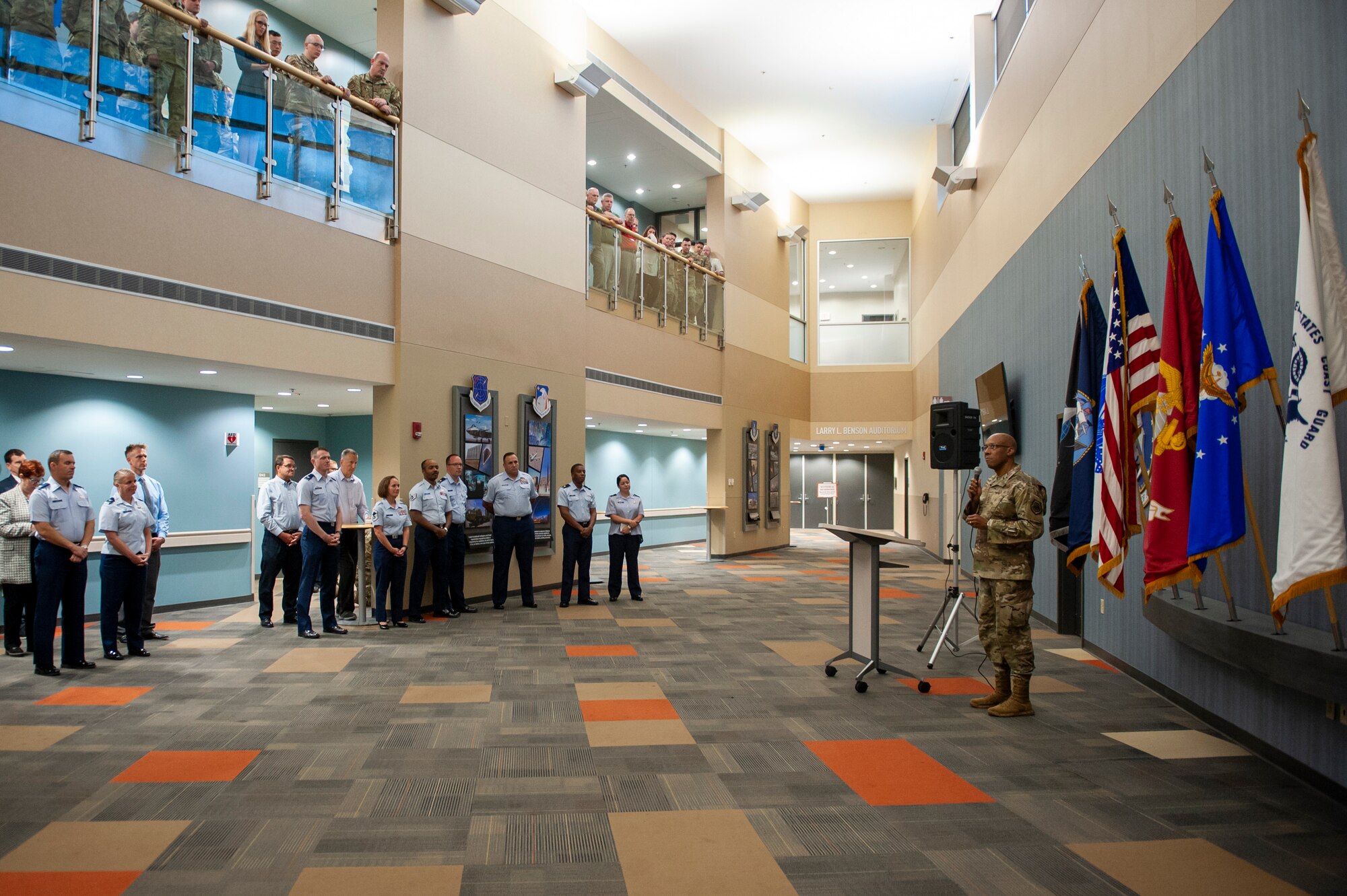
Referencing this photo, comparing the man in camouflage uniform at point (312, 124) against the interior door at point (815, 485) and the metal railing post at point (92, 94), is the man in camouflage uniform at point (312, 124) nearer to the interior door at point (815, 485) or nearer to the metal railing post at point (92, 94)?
the metal railing post at point (92, 94)

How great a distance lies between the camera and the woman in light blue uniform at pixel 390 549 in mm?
8156

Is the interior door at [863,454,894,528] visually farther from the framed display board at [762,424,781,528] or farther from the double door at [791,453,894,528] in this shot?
the framed display board at [762,424,781,528]

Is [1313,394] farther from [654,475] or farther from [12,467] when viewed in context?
[654,475]

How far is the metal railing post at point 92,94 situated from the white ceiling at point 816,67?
24.3 ft

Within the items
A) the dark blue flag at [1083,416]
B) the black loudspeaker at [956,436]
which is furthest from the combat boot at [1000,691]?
the black loudspeaker at [956,436]

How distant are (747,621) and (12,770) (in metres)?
6.24

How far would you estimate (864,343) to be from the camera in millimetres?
20844

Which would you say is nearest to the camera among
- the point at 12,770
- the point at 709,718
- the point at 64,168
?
the point at 12,770

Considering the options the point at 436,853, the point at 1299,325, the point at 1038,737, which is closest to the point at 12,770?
the point at 436,853

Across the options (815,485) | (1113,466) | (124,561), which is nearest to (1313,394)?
(1113,466)

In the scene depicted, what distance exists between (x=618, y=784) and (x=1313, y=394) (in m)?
3.35

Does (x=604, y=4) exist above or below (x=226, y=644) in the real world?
above

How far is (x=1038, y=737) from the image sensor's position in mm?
4789

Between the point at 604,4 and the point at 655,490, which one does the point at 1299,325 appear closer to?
the point at 604,4
